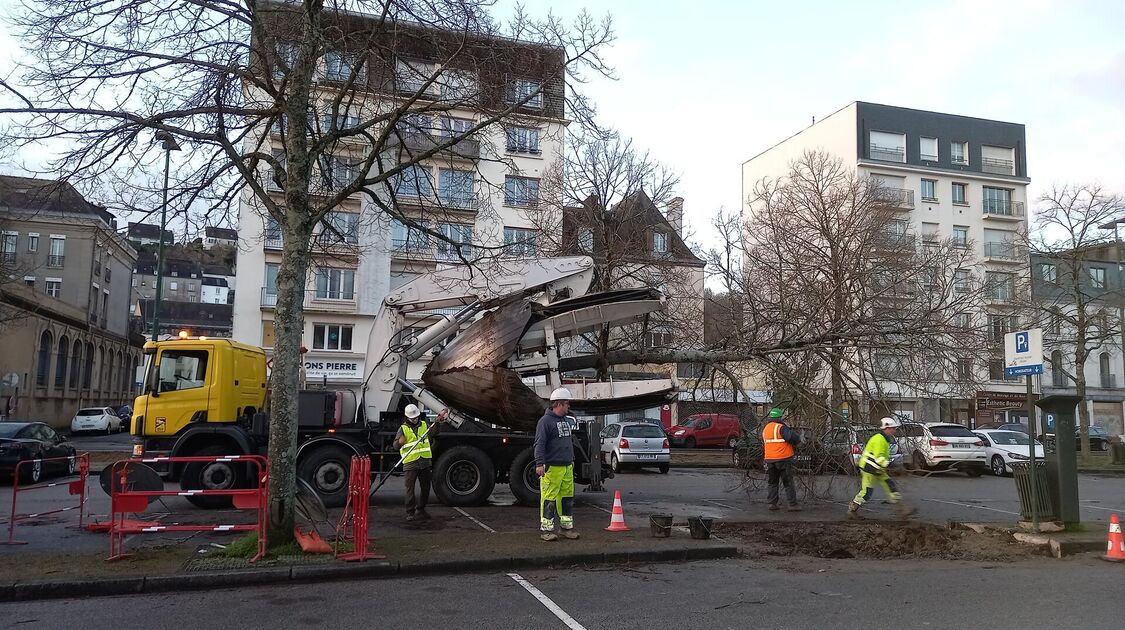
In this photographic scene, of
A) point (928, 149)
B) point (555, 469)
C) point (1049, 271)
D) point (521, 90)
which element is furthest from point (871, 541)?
point (928, 149)

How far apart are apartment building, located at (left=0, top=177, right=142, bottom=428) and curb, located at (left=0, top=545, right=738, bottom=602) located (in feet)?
68.4

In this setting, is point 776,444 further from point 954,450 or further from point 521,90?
point 954,450

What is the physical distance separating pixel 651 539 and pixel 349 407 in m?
5.99

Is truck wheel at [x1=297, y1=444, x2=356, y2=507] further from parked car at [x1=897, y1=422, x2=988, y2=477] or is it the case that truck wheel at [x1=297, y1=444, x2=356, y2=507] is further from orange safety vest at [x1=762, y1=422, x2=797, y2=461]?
parked car at [x1=897, y1=422, x2=988, y2=477]

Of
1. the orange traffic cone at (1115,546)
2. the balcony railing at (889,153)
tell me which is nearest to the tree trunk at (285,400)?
the orange traffic cone at (1115,546)

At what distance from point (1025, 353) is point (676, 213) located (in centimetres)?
1338

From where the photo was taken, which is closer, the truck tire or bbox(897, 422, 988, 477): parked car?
the truck tire

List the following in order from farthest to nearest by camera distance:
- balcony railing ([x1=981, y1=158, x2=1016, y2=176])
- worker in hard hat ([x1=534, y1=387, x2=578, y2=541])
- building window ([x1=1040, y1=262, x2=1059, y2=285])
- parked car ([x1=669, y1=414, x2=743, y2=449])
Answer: balcony railing ([x1=981, y1=158, x2=1016, y2=176]), parked car ([x1=669, y1=414, x2=743, y2=449]), building window ([x1=1040, y1=262, x2=1059, y2=285]), worker in hard hat ([x1=534, y1=387, x2=578, y2=541])

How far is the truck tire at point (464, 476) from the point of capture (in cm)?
1270

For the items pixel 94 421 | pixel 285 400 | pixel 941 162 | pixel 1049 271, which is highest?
pixel 941 162

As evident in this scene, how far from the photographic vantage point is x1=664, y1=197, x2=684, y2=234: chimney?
22766 millimetres

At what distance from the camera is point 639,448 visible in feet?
71.1

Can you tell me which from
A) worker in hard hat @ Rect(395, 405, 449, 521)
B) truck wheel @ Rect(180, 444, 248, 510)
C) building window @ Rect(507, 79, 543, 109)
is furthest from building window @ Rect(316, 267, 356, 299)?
building window @ Rect(507, 79, 543, 109)

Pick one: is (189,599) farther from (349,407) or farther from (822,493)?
(822,493)
